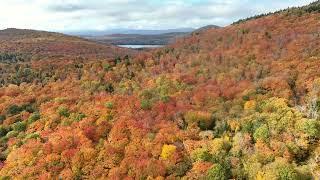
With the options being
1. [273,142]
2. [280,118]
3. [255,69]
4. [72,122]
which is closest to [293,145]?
[273,142]

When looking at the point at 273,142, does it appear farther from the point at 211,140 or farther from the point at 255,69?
the point at 255,69

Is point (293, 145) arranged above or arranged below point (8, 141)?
above

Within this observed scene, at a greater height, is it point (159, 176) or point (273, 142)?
point (273, 142)

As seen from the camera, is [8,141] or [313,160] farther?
[8,141]

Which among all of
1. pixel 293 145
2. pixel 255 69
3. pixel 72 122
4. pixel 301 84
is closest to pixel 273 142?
pixel 293 145

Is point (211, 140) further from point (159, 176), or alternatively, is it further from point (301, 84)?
point (301, 84)

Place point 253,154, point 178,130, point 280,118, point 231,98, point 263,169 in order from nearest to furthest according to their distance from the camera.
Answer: point 263,169
point 253,154
point 280,118
point 178,130
point 231,98

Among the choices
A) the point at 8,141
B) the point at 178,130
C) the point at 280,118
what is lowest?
the point at 8,141

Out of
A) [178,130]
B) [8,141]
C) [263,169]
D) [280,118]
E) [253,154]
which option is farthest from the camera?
[8,141]

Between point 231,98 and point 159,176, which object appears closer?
point 159,176
